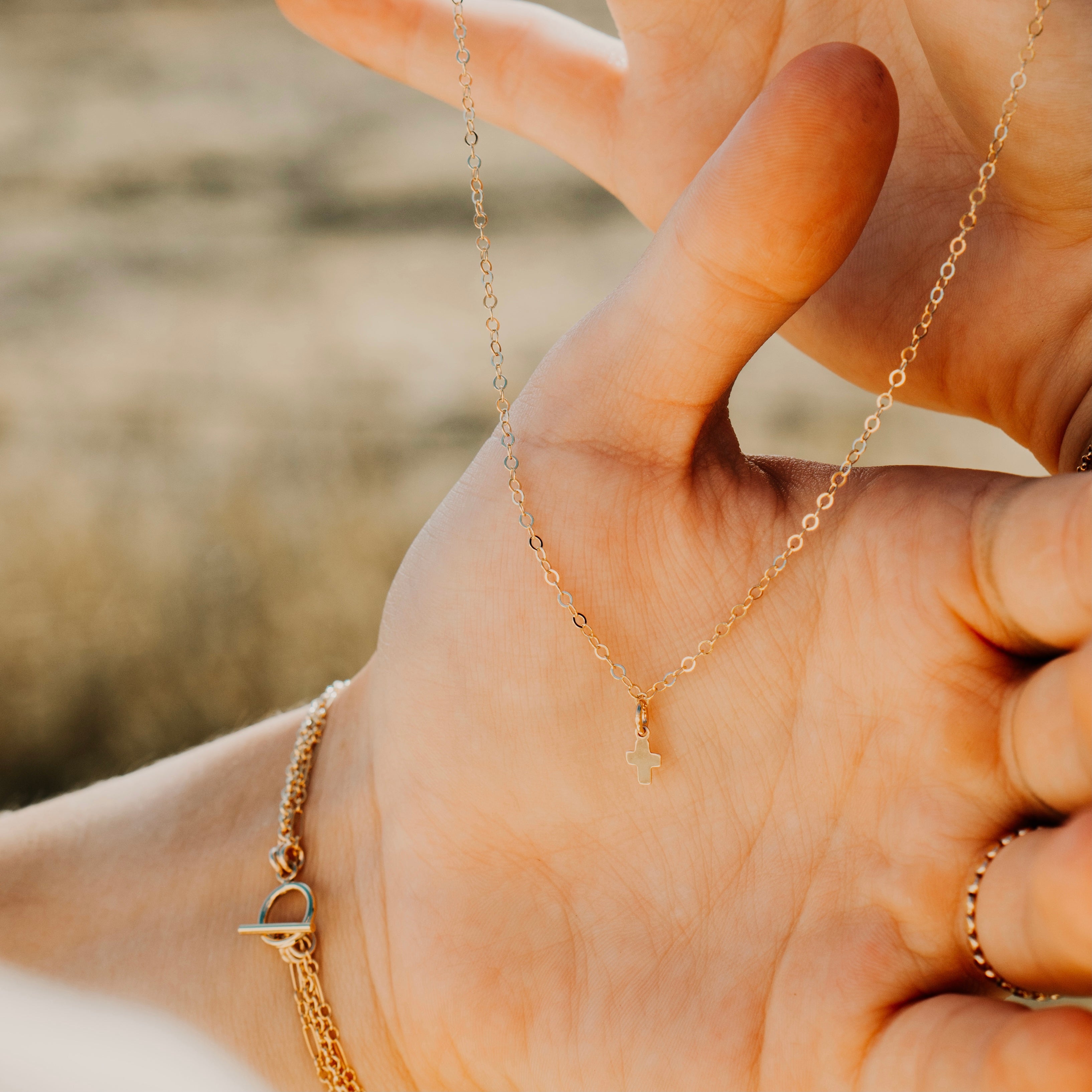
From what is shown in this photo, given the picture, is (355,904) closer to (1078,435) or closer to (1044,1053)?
(1044,1053)

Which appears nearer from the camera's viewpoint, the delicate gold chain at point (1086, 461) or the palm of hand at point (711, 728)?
the palm of hand at point (711, 728)

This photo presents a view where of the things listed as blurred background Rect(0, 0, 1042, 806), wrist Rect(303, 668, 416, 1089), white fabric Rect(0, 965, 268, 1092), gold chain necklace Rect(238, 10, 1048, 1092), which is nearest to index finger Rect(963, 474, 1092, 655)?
gold chain necklace Rect(238, 10, 1048, 1092)

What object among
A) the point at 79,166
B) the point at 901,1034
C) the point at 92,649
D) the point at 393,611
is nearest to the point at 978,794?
the point at 901,1034

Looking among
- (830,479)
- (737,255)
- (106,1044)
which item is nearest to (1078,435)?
(830,479)

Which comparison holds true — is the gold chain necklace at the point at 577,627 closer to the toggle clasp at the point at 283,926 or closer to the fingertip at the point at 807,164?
the toggle clasp at the point at 283,926

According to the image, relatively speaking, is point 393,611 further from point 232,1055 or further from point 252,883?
point 232,1055

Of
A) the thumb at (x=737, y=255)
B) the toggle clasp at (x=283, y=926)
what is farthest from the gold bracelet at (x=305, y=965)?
the thumb at (x=737, y=255)
